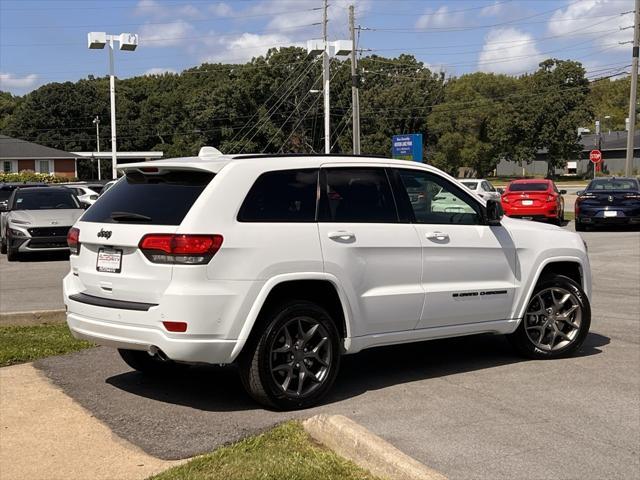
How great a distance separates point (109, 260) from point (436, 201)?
9.40 ft

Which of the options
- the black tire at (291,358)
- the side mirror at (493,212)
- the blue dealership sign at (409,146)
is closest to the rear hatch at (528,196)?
the side mirror at (493,212)

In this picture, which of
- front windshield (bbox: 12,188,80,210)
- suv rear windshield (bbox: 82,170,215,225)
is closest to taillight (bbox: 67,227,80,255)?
suv rear windshield (bbox: 82,170,215,225)

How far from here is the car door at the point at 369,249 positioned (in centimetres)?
583

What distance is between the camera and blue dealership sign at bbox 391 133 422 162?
51.8m

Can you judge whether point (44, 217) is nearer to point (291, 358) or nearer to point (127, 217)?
point (127, 217)

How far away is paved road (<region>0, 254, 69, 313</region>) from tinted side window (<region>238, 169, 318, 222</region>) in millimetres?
5602

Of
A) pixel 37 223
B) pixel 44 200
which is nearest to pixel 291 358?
pixel 37 223

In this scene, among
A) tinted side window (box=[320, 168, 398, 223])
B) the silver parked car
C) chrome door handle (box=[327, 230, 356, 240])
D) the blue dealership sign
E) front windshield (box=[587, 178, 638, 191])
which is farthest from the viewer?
the blue dealership sign

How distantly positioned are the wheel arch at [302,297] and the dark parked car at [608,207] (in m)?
18.8

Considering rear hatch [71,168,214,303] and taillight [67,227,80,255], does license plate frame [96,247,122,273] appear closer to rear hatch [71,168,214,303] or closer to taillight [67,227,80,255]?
rear hatch [71,168,214,303]

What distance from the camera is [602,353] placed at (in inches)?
299

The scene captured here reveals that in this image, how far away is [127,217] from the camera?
221 inches

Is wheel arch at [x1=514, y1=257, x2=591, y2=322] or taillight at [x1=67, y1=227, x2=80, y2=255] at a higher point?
taillight at [x1=67, y1=227, x2=80, y2=255]

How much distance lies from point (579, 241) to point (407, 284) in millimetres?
2289
